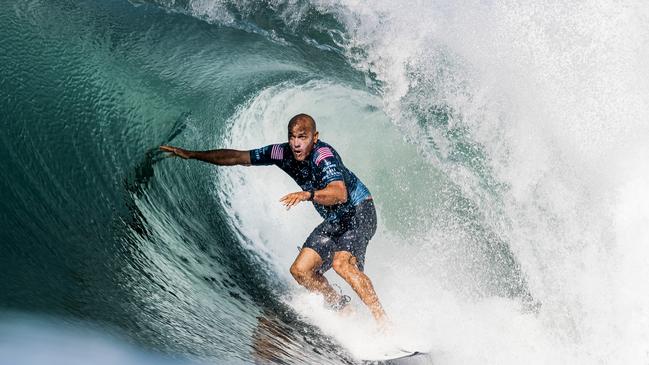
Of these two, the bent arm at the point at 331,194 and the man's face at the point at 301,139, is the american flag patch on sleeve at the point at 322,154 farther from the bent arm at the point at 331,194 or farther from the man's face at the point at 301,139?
the bent arm at the point at 331,194

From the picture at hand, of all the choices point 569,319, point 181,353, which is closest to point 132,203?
point 181,353

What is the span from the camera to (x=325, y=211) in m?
4.56

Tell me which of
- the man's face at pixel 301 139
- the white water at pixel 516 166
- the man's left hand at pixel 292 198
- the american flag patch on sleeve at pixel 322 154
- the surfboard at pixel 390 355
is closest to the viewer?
the man's left hand at pixel 292 198

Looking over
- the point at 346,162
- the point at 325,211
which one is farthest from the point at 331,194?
the point at 346,162

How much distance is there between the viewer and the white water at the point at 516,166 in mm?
4828

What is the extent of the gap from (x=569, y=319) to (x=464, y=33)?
3134 mm

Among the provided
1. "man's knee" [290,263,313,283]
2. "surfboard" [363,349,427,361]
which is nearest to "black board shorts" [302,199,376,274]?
"man's knee" [290,263,313,283]

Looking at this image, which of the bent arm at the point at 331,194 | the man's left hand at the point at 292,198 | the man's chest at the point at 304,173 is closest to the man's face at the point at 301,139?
the man's chest at the point at 304,173

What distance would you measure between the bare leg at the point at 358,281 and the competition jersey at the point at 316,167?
30 centimetres

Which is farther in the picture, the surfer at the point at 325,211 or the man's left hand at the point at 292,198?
the surfer at the point at 325,211

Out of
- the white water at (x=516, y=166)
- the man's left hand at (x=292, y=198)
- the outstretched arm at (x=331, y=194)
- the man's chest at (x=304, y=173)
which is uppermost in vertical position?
the white water at (x=516, y=166)

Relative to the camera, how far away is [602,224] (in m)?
5.38

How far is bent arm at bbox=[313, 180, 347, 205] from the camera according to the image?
3.82m

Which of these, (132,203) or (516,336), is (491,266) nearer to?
(516,336)
